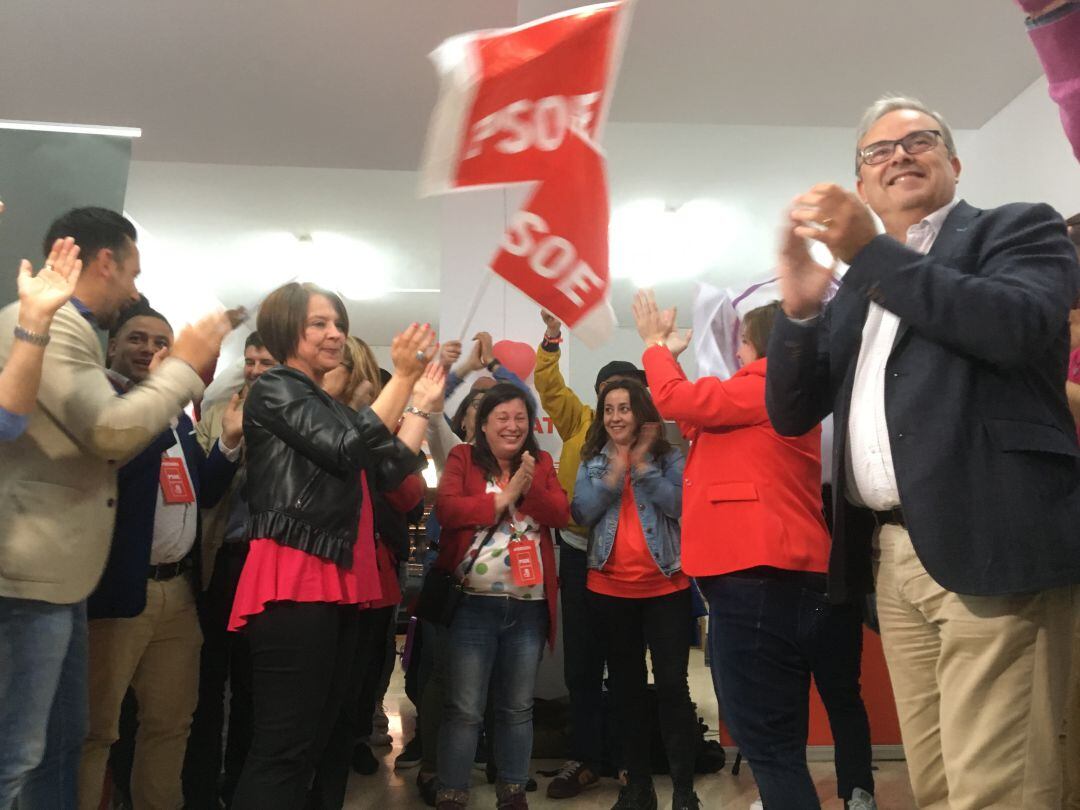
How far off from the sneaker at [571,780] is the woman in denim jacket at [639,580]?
0.96 feet

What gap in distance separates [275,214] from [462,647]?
4.52 meters

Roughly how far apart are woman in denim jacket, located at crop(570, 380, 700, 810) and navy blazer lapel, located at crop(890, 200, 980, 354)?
1512 millimetres

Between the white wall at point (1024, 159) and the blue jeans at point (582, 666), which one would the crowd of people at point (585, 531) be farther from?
the white wall at point (1024, 159)

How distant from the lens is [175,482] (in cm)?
218

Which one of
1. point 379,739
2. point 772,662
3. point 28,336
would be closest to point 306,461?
point 28,336

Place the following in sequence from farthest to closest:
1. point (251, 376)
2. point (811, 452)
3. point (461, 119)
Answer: point (251, 376) < point (811, 452) < point (461, 119)

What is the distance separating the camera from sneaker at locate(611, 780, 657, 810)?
2.61 m

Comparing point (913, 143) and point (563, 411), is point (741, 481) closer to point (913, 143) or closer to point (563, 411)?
point (913, 143)

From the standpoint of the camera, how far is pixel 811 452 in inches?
81.4

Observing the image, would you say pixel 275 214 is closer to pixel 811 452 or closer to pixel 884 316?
pixel 811 452

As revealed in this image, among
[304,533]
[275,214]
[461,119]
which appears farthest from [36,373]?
[275,214]

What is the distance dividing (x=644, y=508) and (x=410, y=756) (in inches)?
59.5

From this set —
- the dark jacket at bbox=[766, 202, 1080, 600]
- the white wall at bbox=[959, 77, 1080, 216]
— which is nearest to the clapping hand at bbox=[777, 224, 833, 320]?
the dark jacket at bbox=[766, 202, 1080, 600]

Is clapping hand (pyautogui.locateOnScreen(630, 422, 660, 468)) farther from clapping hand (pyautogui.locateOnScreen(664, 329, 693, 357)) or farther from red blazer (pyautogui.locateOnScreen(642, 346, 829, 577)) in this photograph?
red blazer (pyautogui.locateOnScreen(642, 346, 829, 577))
